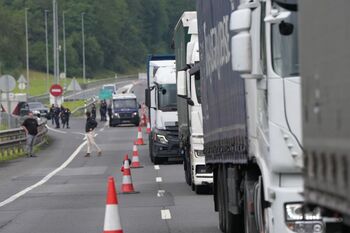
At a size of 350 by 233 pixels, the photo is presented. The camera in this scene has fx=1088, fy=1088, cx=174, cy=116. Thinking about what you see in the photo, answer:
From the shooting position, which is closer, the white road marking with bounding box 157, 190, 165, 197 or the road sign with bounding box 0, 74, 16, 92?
the white road marking with bounding box 157, 190, 165, 197

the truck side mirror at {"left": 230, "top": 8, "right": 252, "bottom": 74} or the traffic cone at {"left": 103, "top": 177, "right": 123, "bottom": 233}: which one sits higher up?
the truck side mirror at {"left": 230, "top": 8, "right": 252, "bottom": 74}

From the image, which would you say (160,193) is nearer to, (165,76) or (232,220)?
(232,220)

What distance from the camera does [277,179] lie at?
9.18 metres

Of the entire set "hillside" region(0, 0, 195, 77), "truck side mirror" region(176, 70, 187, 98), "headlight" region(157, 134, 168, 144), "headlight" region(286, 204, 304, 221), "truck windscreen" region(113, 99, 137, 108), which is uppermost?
"hillside" region(0, 0, 195, 77)

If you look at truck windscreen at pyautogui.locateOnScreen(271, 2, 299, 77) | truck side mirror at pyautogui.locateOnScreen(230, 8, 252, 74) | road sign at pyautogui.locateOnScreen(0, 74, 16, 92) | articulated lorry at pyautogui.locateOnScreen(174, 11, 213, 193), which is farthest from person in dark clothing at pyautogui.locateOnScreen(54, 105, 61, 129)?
truck windscreen at pyautogui.locateOnScreen(271, 2, 299, 77)

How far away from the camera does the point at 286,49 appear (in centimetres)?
909

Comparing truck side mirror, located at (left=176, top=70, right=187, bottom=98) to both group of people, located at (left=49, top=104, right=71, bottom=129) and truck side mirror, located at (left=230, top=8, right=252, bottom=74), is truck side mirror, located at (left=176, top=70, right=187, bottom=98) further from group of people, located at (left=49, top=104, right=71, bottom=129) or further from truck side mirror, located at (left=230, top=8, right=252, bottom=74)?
group of people, located at (left=49, top=104, right=71, bottom=129)

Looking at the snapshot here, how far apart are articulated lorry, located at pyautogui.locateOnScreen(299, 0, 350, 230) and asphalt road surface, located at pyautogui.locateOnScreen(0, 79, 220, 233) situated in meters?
9.57

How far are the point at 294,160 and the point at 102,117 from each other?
73495mm

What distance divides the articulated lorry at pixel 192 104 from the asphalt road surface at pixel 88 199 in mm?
491

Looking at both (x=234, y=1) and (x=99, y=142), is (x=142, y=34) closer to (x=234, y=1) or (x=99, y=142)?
(x=99, y=142)

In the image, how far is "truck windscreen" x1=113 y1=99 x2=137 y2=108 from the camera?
72438mm

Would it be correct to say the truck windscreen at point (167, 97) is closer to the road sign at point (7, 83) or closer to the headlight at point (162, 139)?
the headlight at point (162, 139)

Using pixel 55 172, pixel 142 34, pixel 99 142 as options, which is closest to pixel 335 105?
pixel 55 172
